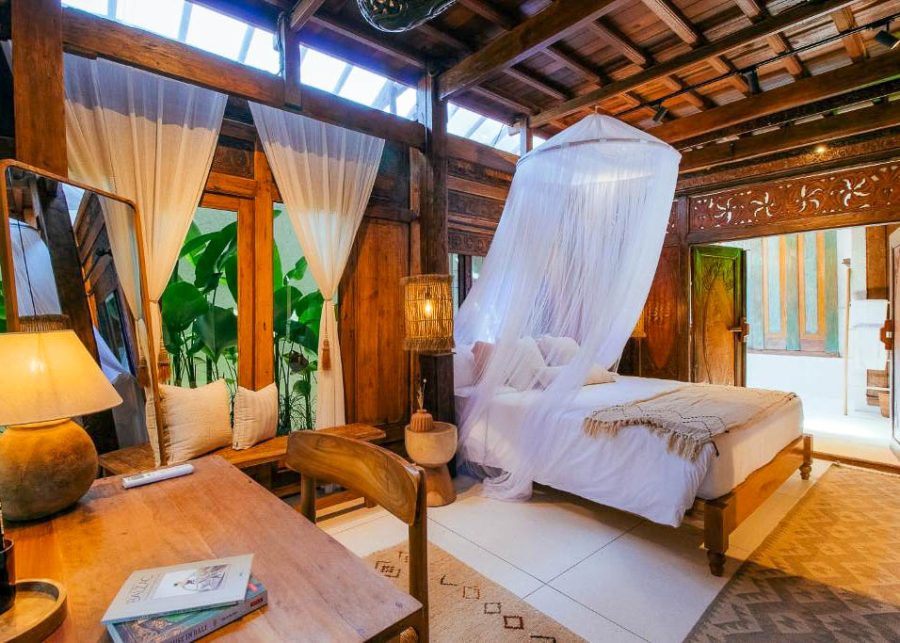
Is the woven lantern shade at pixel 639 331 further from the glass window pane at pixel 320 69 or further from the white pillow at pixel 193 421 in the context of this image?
the white pillow at pixel 193 421

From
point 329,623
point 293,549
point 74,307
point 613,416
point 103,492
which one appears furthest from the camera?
point 613,416

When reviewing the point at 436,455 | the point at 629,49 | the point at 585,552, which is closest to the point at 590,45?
the point at 629,49

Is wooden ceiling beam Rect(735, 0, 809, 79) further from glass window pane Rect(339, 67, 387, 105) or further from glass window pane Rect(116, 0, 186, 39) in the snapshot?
glass window pane Rect(116, 0, 186, 39)

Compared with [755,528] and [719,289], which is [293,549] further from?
[719,289]

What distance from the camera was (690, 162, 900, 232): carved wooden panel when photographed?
3.88 m

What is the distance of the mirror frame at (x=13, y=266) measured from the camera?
1.63 meters

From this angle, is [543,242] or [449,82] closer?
[543,242]

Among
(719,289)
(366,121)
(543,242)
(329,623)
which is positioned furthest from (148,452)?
(719,289)

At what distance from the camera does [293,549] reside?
980mm

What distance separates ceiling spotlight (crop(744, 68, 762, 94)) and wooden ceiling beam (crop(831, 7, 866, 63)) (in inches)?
18.9

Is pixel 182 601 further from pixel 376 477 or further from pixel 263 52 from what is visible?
pixel 263 52

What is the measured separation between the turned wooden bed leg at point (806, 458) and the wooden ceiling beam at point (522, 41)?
10.2 ft

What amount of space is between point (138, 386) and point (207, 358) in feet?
2.05

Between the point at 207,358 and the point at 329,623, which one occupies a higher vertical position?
the point at 207,358
